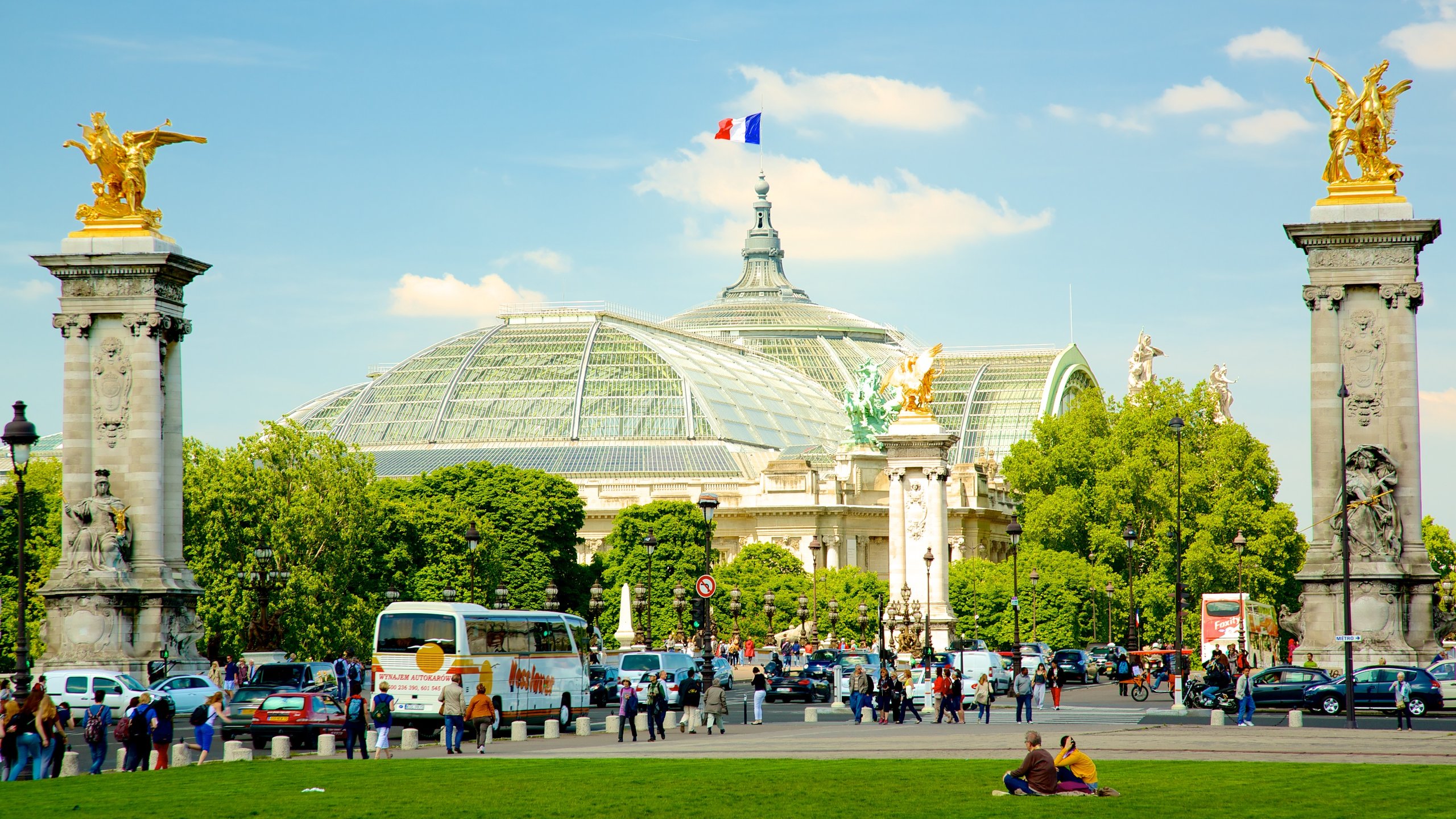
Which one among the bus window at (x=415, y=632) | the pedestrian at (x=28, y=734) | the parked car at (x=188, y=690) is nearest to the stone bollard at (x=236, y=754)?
the pedestrian at (x=28, y=734)

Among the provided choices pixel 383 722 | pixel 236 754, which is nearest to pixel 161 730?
pixel 236 754

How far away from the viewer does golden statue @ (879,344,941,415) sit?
314 ft

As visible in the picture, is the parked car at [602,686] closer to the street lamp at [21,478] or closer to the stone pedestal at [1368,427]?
the stone pedestal at [1368,427]

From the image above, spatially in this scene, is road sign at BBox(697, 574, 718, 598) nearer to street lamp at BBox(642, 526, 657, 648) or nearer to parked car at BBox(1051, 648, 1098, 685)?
parked car at BBox(1051, 648, 1098, 685)

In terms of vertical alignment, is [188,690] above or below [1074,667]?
above

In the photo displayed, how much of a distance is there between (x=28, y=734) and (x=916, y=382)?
68.2m

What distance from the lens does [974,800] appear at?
2662cm

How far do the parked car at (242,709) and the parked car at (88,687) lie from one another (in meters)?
2.93

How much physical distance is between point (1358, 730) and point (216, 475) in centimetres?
4429

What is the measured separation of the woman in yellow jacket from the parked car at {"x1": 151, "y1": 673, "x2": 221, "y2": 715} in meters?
26.8

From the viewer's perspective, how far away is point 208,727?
34.9 meters

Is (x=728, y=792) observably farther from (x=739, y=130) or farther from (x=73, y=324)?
(x=739, y=130)

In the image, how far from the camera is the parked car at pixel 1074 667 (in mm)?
78000

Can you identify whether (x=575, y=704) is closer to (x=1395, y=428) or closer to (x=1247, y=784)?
(x=1395, y=428)
